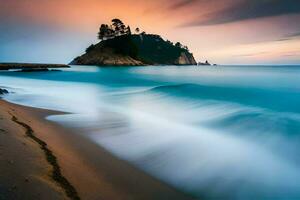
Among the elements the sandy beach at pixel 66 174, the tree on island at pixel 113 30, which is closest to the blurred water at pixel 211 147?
the sandy beach at pixel 66 174

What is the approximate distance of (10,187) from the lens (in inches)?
162

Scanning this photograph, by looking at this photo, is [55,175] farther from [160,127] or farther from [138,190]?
[160,127]

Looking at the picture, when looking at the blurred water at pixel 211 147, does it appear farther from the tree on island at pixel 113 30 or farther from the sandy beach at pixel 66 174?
the tree on island at pixel 113 30

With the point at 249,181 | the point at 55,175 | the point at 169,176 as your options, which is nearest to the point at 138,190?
the point at 169,176

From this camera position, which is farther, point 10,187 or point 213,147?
point 213,147

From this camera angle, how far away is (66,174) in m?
5.26

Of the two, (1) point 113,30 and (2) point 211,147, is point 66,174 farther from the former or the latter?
(1) point 113,30

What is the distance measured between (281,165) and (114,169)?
181 inches

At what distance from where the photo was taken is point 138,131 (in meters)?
10.2

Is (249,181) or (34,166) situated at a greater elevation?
(34,166)

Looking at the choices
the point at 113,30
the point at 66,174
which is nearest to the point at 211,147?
the point at 66,174

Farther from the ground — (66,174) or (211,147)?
(66,174)

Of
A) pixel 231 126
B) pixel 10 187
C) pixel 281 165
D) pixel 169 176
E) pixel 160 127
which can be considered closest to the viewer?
pixel 10 187

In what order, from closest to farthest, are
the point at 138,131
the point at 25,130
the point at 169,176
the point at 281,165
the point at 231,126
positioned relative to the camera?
the point at 169,176
the point at 281,165
the point at 25,130
the point at 138,131
the point at 231,126
